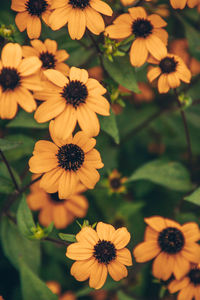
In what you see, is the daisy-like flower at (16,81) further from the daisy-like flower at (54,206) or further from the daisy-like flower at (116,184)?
the daisy-like flower at (116,184)

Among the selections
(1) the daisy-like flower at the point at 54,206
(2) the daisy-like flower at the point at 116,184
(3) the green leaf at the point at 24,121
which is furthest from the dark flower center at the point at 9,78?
(2) the daisy-like flower at the point at 116,184

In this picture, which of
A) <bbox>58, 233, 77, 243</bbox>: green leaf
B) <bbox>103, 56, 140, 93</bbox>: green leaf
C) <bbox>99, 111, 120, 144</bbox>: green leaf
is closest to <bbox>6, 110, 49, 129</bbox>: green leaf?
<bbox>99, 111, 120, 144</bbox>: green leaf

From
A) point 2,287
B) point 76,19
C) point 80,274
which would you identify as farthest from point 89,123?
point 2,287

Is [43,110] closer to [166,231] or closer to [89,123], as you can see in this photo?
[89,123]

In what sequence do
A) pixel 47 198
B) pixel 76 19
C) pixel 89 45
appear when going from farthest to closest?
pixel 47 198 → pixel 89 45 → pixel 76 19

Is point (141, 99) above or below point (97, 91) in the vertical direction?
below

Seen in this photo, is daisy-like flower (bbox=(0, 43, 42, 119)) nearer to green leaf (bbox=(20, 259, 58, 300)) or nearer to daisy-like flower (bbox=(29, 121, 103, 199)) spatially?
daisy-like flower (bbox=(29, 121, 103, 199))

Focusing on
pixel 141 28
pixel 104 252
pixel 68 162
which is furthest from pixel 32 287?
pixel 141 28
